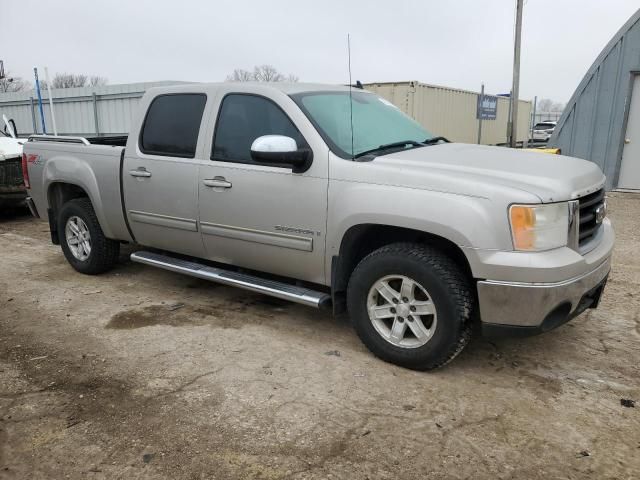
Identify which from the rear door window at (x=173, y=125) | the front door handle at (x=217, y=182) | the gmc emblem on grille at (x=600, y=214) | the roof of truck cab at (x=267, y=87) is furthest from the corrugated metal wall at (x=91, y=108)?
the gmc emblem on grille at (x=600, y=214)

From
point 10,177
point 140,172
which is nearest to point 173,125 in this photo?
point 140,172

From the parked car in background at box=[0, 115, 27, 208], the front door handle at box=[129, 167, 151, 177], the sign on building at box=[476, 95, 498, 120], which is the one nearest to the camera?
the front door handle at box=[129, 167, 151, 177]

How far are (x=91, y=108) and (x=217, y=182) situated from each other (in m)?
14.8

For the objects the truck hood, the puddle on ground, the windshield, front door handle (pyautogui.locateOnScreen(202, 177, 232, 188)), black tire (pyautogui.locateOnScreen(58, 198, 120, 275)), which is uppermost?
the windshield

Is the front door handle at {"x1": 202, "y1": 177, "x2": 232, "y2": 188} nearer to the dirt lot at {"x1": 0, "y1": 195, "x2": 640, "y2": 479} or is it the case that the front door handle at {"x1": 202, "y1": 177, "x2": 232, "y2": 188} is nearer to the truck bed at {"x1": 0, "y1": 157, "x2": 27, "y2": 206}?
the dirt lot at {"x1": 0, "y1": 195, "x2": 640, "y2": 479}

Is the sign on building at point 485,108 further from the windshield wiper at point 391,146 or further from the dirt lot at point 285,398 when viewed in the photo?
the windshield wiper at point 391,146

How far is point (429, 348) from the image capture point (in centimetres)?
338

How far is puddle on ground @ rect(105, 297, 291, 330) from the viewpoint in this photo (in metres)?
4.39

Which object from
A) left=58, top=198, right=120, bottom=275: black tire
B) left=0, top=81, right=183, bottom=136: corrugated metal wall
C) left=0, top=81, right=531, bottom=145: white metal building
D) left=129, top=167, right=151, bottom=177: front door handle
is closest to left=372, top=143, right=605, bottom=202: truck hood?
left=129, top=167, right=151, bottom=177: front door handle

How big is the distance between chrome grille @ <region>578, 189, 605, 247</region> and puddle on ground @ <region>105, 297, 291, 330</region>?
8.07 ft

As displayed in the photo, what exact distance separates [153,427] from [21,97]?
20.9 m

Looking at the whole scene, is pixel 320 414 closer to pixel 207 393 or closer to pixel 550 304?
pixel 207 393

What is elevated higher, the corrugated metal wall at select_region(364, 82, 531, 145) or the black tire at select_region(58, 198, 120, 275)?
the corrugated metal wall at select_region(364, 82, 531, 145)

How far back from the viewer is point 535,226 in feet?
9.83
